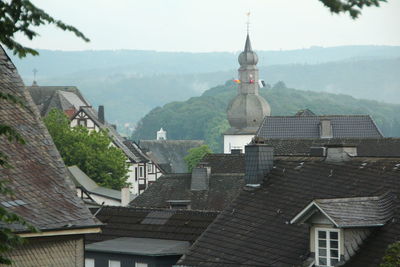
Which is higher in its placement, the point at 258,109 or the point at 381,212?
the point at 258,109

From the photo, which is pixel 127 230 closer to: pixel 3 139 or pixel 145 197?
pixel 3 139

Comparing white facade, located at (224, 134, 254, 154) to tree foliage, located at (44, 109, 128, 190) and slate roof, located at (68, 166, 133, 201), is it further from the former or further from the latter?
slate roof, located at (68, 166, 133, 201)

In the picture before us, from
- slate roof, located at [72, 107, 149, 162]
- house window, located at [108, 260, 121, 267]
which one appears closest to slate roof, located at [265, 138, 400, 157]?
house window, located at [108, 260, 121, 267]

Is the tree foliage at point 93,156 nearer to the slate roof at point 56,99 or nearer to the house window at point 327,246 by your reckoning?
the slate roof at point 56,99

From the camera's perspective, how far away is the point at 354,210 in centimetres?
2284

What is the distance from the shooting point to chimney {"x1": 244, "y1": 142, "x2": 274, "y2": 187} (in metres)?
29.1

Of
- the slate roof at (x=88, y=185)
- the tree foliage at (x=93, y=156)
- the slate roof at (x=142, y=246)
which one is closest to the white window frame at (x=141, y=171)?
the tree foliage at (x=93, y=156)

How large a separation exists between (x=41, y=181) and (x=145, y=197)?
1748 inches

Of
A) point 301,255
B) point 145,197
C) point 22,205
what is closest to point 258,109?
point 145,197

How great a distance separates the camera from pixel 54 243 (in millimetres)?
15250

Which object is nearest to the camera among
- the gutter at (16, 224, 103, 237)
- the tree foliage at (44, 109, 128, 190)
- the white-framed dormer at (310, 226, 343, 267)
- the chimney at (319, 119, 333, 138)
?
the gutter at (16, 224, 103, 237)

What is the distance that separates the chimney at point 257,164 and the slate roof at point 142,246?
8.02 ft

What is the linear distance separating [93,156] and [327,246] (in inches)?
2640

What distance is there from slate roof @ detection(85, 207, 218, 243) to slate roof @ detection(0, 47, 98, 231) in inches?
624
